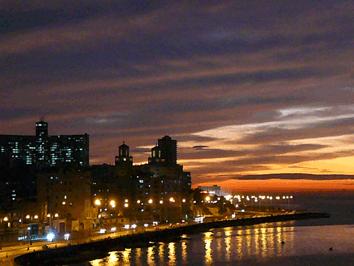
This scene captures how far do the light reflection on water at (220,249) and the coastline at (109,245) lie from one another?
1.72 meters

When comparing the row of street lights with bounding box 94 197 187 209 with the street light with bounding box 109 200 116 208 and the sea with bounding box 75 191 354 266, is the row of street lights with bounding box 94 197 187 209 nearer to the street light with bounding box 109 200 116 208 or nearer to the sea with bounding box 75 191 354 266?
the street light with bounding box 109 200 116 208

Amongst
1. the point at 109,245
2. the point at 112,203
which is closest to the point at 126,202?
the point at 112,203

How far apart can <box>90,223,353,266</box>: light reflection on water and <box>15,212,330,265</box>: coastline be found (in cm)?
172

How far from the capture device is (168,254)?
6322cm

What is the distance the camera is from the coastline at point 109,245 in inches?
1987

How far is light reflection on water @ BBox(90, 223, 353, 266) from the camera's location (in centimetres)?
5844

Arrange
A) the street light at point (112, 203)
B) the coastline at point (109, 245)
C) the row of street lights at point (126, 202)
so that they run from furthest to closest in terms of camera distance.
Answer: the street light at point (112, 203)
the row of street lights at point (126, 202)
the coastline at point (109, 245)

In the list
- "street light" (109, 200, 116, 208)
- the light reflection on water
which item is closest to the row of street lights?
"street light" (109, 200, 116, 208)

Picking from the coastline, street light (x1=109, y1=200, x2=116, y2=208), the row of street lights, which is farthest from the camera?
street light (x1=109, y1=200, x2=116, y2=208)

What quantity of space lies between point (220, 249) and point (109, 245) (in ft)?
39.6

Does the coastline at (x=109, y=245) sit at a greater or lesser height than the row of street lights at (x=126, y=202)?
lesser

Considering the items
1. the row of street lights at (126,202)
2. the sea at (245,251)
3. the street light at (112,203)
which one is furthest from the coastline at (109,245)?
the street light at (112,203)

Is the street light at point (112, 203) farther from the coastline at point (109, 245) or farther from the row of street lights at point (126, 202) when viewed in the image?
the coastline at point (109, 245)

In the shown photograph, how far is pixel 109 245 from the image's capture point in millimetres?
66125
